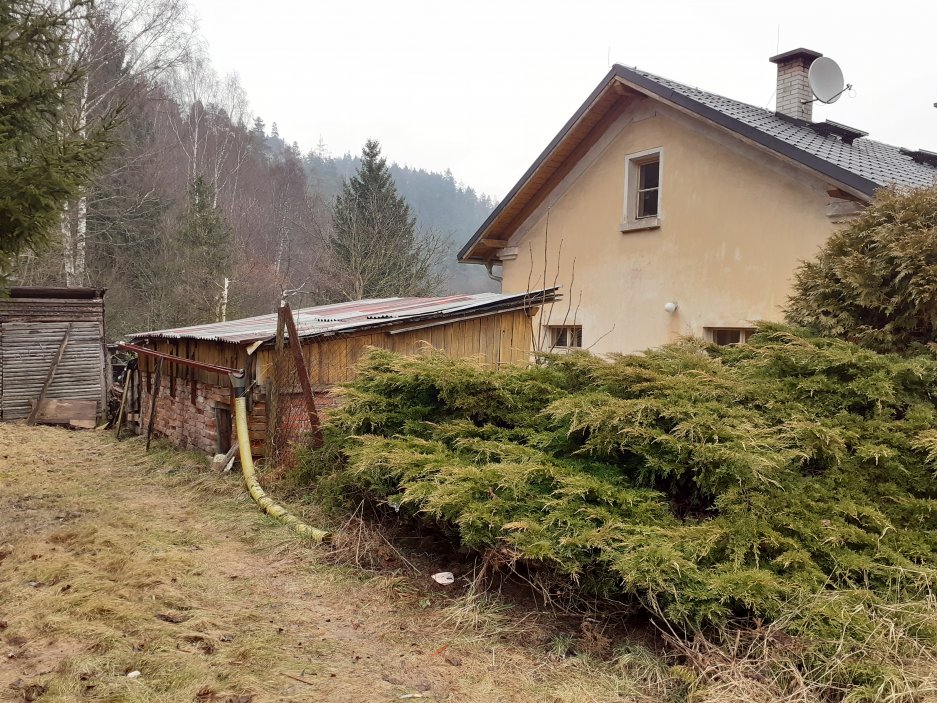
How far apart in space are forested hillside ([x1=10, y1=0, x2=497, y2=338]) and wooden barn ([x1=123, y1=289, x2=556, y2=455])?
185 inches

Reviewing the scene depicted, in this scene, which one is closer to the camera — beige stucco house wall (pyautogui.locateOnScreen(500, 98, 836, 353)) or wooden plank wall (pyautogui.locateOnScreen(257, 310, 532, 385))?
wooden plank wall (pyautogui.locateOnScreen(257, 310, 532, 385))

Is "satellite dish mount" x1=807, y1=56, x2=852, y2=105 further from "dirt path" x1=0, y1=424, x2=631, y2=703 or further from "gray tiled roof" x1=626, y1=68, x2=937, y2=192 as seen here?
"dirt path" x1=0, y1=424, x2=631, y2=703

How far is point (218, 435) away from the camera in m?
8.52

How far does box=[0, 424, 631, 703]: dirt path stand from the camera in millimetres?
2990

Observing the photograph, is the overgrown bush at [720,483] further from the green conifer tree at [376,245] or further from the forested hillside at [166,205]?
the green conifer tree at [376,245]

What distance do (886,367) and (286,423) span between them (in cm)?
583

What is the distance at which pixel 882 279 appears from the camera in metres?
4.71

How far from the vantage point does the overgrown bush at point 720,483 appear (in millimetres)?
2881

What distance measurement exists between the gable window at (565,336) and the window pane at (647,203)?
7.13 feet

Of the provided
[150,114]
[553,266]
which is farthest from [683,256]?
[150,114]

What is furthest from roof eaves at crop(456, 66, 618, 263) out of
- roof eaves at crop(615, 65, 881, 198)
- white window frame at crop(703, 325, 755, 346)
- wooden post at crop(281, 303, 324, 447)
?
wooden post at crop(281, 303, 324, 447)

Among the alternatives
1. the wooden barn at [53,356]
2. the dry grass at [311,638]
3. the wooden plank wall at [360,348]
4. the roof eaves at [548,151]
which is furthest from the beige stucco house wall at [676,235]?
the wooden barn at [53,356]

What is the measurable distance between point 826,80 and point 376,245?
14850mm

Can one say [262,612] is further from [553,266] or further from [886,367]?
[553,266]
